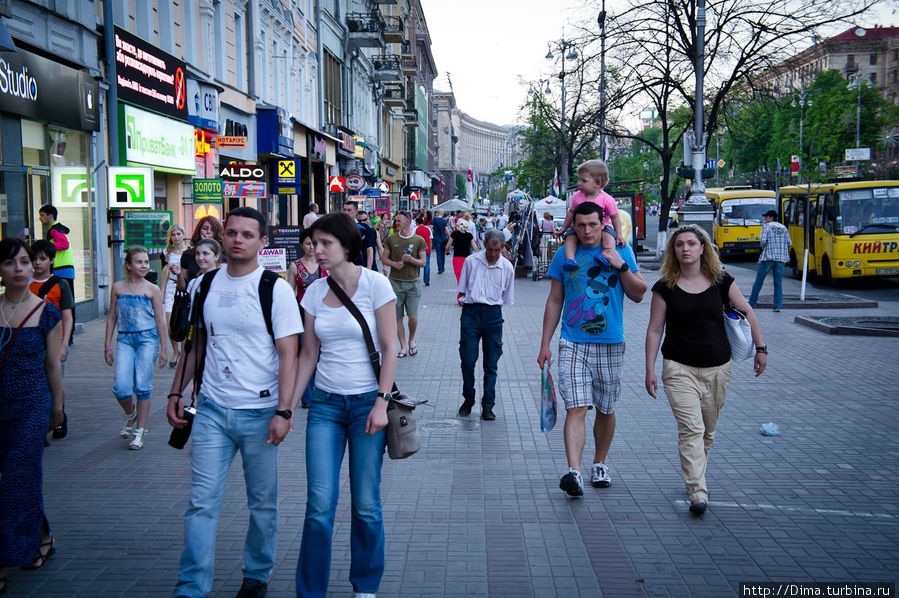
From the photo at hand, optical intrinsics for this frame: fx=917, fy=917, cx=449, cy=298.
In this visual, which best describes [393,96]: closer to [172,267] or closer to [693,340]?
[172,267]

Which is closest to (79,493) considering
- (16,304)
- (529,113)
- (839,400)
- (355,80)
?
(16,304)

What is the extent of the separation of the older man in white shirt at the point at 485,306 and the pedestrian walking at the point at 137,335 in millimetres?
2781

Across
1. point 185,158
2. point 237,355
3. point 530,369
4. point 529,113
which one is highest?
point 529,113

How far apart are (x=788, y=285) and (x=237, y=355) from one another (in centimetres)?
2142

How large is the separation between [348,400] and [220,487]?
0.71 metres

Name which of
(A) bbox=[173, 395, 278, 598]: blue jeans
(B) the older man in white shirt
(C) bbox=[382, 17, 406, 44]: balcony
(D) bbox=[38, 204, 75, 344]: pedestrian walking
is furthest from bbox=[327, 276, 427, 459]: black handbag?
(C) bbox=[382, 17, 406, 44]: balcony

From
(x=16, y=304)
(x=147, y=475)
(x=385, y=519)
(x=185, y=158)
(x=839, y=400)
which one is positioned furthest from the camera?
(x=185, y=158)

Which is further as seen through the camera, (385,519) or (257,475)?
(385,519)

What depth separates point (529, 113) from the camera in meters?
51.7

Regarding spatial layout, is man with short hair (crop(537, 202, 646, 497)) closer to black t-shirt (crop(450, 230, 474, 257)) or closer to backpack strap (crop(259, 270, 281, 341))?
backpack strap (crop(259, 270, 281, 341))

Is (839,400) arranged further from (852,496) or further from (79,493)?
(79,493)

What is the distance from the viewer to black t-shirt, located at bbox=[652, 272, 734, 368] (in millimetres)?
5773

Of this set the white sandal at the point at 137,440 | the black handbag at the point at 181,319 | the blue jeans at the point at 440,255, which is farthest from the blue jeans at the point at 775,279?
the black handbag at the point at 181,319

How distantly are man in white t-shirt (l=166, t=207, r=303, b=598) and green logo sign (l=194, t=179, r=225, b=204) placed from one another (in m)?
15.1
